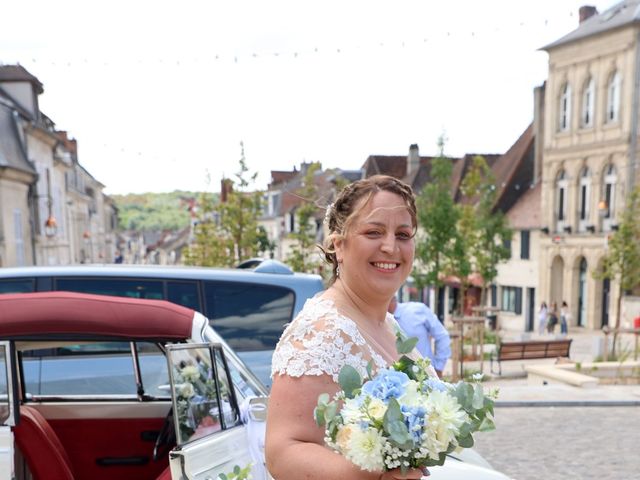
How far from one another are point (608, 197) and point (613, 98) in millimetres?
4921

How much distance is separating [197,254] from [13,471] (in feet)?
72.8

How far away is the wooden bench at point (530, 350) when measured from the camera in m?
15.1

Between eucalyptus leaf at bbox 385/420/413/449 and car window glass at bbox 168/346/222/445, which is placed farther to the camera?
car window glass at bbox 168/346/222/445

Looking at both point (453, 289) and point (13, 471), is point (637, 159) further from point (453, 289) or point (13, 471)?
point (13, 471)

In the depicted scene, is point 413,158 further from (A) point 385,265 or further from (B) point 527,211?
(A) point 385,265

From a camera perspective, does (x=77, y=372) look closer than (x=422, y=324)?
Yes

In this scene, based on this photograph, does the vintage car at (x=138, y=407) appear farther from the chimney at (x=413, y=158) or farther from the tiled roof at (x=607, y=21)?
the chimney at (x=413, y=158)

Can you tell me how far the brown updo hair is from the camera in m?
2.07

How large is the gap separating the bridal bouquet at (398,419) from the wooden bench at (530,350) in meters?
13.8

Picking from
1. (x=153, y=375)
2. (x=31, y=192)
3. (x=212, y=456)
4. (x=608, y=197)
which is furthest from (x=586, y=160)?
→ (x=212, y=456)

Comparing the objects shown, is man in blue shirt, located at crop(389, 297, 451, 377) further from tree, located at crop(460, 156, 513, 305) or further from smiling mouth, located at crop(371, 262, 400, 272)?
tree, located at crop(460, 156, 513, 305)

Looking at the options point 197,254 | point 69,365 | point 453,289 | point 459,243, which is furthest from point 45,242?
point 69,365

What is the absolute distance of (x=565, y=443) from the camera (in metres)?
7.37

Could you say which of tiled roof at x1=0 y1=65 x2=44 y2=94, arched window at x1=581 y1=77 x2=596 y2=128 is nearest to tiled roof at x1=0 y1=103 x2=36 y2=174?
tiled roof at x1=0 y1=65 x2=44 y2=94
